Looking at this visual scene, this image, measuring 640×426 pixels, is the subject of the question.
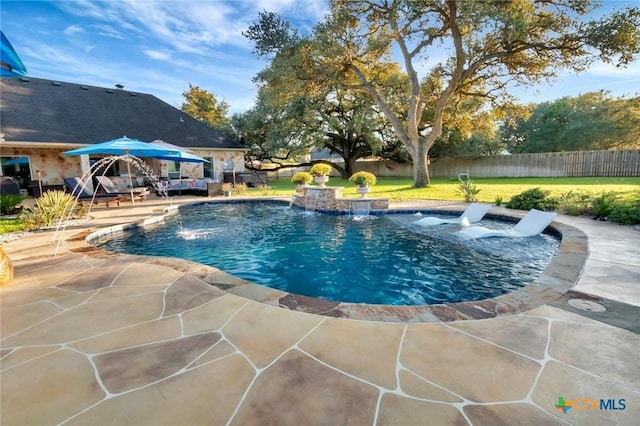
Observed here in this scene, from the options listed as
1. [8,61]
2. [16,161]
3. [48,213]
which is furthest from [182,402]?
[16,161]

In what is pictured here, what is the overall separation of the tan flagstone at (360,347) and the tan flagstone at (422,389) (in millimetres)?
60

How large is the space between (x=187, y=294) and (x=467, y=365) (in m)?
2.60

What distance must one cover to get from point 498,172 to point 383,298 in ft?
72.5

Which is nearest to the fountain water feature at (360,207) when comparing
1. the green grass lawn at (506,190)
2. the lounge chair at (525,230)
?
the green grass lawn at (506,190)

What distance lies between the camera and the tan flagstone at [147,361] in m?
1.82

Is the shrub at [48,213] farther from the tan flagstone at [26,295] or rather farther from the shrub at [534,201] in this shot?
the shrub at [534,201]

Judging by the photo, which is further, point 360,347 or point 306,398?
point 360,347

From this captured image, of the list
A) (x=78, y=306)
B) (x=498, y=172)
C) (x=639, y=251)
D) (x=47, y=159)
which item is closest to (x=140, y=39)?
(x=47, y=159)

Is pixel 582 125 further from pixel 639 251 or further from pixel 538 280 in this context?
pixel 538 280

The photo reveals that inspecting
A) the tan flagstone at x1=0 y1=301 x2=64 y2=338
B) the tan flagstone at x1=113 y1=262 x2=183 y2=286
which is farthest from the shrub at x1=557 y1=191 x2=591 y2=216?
the tan flagstone at x1=0 y1=301 x2=64 y2=338

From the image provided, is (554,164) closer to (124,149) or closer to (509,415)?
(509,415)

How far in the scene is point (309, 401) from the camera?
5.32 feet

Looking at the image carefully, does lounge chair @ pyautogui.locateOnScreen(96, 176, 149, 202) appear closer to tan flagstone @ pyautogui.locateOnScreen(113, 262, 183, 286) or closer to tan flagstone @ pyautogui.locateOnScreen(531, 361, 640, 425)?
tan flagstone @ pyautogui.locateOnScreen(113, 262, 183, 286)

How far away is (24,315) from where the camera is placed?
8.86 ft
